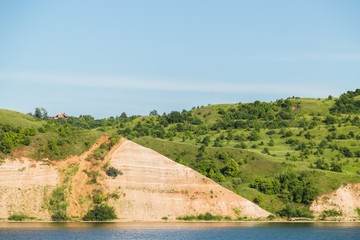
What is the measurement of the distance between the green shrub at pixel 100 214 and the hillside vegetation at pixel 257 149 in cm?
1149

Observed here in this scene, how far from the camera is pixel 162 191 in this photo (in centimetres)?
12050

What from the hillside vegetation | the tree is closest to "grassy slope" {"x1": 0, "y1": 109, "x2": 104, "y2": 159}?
the hillside vegetation

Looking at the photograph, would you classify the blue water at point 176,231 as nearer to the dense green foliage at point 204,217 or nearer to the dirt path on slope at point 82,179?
the dense green foliage at point 204,217

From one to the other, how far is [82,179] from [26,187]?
935cm

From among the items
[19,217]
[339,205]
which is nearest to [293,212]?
[339,205]

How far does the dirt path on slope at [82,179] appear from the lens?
116 metres

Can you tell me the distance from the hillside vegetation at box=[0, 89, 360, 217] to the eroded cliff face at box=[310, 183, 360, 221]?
47.7 inches

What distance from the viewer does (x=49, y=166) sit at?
11906 cm

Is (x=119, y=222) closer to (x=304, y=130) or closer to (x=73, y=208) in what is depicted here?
(x=73, y=208)

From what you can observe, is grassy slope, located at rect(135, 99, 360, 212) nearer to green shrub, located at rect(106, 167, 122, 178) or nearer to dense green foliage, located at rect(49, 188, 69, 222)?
green shrub, located at rect(106, 167, 122, 178)

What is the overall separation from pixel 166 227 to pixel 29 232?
71.3 feet

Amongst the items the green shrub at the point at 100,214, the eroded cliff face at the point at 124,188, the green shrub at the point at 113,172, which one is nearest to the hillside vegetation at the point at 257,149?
the eroded cliff face at the point at 124,188

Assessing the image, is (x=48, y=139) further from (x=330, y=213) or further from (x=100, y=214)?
(x=330, y=213)

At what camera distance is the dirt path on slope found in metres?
116
